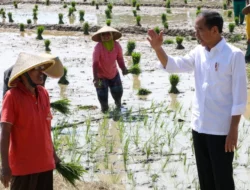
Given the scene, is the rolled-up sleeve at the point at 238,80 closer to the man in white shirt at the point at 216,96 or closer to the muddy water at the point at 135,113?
the man in white shirt at the point at 216,96

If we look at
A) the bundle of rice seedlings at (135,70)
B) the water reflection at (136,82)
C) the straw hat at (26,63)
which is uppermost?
the straw hat at (26,63)

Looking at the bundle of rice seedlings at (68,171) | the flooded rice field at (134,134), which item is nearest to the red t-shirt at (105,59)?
the flooded rice field at (134,134)

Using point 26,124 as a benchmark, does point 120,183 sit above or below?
below

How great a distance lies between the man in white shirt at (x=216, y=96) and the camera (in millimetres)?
4059

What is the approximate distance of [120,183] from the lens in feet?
18.7

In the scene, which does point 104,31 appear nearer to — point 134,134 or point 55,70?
point 134,134

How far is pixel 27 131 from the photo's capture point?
3.93 m

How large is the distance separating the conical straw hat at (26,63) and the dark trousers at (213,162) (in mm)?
1088

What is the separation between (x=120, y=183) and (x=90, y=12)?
18332 millimetres

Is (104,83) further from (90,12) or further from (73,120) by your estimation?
(90,12)

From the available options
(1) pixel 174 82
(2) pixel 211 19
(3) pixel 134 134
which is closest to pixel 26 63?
(2) pixel 211 19

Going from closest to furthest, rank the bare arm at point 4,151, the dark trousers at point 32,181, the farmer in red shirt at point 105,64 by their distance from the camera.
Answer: the bare arm at point 4,151 < the dark trousers at point 32,181 < the farmer in red shirt at point 105,64

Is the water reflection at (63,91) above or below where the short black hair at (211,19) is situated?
below

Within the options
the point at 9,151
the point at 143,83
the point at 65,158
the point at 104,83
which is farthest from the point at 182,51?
Result: the point at 9,151
